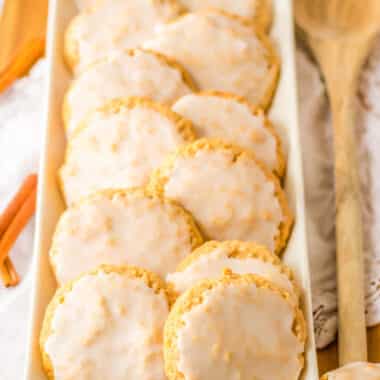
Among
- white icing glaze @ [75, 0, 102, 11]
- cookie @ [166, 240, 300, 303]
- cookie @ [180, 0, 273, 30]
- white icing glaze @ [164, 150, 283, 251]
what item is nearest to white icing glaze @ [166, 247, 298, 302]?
cookie @ [166, 240, 300, 303]

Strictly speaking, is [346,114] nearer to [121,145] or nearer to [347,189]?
[347,189]

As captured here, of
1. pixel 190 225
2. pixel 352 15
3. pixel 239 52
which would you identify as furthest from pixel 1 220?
pixel 352 15

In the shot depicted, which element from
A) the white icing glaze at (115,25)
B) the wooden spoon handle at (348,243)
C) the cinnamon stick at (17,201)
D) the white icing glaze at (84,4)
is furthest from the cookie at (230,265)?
the white icing glaze at (84,4)

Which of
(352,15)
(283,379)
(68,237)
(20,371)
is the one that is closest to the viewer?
(283,379)

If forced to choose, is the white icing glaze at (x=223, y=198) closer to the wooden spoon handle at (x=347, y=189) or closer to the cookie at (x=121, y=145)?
the cookie at (x=121, y=145)

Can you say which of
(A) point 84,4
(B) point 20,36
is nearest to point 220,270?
(A) point 84,4

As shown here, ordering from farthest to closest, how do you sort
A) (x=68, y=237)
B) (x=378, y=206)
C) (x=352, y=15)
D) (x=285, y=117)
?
(x=352, y=15)
(x=378, y=206)
(x=285, y=117)
(x=68, y=237)

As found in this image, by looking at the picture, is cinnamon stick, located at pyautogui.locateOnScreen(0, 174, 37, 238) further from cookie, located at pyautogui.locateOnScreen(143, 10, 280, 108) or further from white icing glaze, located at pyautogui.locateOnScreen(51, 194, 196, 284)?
cookie, located at pyautogui.locateOnScreen(143, 10, 280, 108)

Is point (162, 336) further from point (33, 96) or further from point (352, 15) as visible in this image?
point (352, 15)
